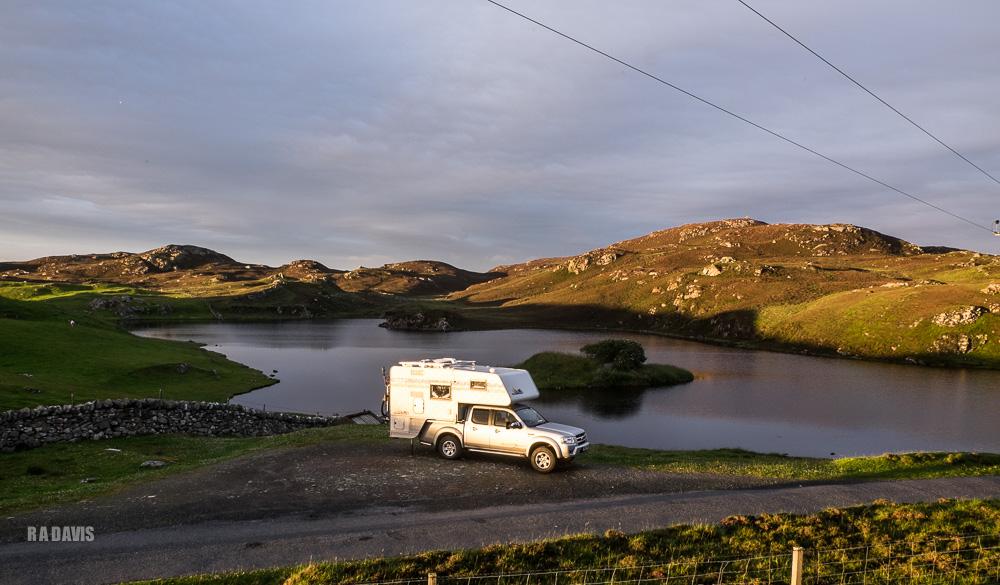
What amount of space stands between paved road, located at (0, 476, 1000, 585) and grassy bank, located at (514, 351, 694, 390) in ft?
182

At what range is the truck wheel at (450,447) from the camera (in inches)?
988

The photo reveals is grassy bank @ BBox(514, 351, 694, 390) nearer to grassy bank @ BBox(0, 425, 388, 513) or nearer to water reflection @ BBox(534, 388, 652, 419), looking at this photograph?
water reflection @ BBox(534, 388, 652, 419)

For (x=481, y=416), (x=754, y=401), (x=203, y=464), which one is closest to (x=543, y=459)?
(x=481, y=416)

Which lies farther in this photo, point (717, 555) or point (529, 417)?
point (529, 417)

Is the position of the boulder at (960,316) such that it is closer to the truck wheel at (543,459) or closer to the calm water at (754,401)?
the calm water at (754,401)

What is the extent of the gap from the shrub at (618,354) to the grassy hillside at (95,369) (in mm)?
47493

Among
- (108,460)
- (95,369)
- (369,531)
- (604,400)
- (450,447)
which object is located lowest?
(604,400)

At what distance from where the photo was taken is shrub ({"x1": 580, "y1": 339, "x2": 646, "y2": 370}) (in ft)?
270

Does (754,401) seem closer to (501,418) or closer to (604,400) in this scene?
(604,400)

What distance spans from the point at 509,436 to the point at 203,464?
14.6m

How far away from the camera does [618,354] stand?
8375 centimetres

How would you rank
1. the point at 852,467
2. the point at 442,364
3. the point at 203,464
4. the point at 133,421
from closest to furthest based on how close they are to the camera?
1. the point at 852,467
2. the point at 203,464
3. the point at 442,364
4. the point at 133,421

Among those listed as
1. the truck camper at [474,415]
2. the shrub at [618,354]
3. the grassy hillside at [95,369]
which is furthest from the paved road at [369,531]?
the shrub at [618,354]

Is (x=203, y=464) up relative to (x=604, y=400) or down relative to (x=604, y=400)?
up
